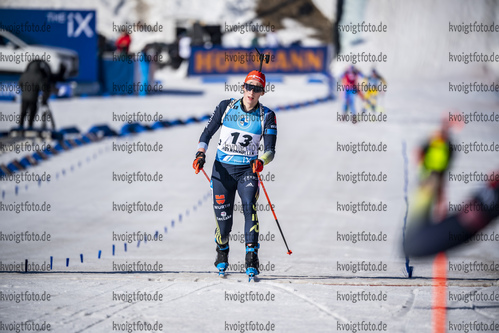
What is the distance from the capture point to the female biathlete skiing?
21.3 feet

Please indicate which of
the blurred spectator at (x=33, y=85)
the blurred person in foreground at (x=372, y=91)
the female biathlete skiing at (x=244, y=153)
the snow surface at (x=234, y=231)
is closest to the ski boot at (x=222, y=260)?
the snow surface at (x=234, y=231)

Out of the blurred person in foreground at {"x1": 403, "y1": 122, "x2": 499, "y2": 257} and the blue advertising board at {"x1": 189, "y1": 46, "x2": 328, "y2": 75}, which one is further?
the blue advertising board at {"x1": 189, "y1": 46, "x2": 328, "y2": 75}

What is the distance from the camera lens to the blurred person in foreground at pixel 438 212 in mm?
2988

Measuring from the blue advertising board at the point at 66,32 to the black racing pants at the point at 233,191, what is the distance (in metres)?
19.0

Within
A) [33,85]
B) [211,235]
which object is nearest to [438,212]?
[211,235]

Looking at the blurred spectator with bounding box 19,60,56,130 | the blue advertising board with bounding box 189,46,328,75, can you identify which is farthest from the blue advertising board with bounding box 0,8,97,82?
the blurred spectator with bounding box 19,60,56,130

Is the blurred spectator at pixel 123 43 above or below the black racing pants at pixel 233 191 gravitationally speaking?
above

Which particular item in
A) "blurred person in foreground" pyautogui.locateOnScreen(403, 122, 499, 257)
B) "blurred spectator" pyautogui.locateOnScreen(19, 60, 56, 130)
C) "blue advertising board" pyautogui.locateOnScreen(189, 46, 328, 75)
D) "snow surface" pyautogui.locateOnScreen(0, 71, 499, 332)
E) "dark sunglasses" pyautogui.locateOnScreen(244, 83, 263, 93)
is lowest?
"snow surface" pyautogui.locateOnScreen(0, 71, 499, 332)

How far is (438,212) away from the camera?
3207 mm

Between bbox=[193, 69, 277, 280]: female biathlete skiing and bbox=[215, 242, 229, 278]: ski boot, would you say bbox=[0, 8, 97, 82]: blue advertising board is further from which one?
→ bbox=[215, 242, 229, 278]: ski boot

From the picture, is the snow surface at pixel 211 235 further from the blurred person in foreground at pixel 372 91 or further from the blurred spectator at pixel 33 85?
the blurred spectator at pixel 33 85

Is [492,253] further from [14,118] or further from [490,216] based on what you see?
[14,118]

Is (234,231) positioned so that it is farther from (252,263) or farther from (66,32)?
(66,32)

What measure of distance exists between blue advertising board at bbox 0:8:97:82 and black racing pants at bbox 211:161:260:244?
18970 millimetres
